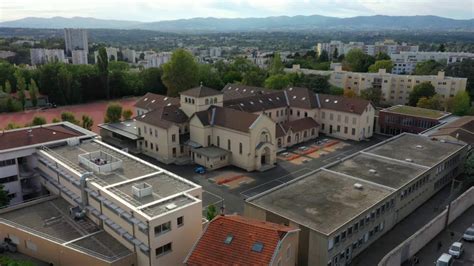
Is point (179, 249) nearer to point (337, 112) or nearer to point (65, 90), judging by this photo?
point (337, 112)

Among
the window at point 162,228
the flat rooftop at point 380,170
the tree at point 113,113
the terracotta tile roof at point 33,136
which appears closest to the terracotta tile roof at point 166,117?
the tree at point 113,113

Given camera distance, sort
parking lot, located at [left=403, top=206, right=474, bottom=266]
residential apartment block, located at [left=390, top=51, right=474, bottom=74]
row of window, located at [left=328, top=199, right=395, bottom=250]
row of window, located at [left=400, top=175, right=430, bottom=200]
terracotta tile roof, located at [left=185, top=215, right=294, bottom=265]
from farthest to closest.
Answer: residential apartment block, located at [left=390, top=51, right=474, bottom=74]
row of window, located at [left=400, top=175, right=430, bottom=200]
row of window, located at [left=328, top=199, right=395, bottom=250]
parking lot, located at [left=403, top=206, right=474, bottom=266]
terracotta tile roof, located at [left=185, top=215, right=294, bottom=265]

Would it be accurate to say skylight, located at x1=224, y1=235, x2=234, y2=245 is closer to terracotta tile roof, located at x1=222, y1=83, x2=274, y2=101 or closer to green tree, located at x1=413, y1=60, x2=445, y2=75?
terracotta tile roof, located at x1=222, y1=83, x2=274, y2=101

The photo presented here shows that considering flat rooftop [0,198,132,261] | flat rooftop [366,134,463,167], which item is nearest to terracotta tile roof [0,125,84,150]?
flat rooftop [0,198,132,261]

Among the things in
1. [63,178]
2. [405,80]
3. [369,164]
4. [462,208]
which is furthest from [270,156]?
[405,80]

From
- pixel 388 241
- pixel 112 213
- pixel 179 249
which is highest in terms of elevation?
pixel 112 213
